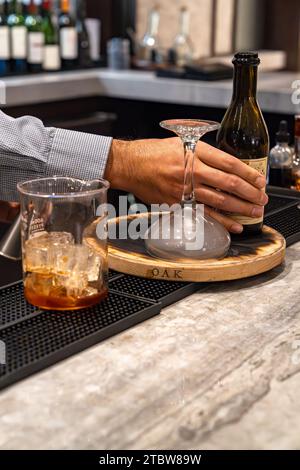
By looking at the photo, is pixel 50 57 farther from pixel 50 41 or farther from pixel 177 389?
pixel 177 389

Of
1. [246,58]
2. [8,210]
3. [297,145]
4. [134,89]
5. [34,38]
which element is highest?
[246,58]

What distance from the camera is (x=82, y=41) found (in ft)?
12.3

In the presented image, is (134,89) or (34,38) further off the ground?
(34,38)

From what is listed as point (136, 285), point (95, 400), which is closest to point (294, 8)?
point (136, 285)

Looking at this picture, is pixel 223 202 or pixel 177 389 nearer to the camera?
pixel 177 389

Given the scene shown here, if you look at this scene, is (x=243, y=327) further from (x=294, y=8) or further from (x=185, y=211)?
(x=294, y=8)

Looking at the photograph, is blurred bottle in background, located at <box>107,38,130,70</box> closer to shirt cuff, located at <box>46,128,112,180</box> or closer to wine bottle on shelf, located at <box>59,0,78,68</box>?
wine bottle on shelf, located at <box>59,0,78,68</box>

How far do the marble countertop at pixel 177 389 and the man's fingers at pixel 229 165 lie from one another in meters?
0.25

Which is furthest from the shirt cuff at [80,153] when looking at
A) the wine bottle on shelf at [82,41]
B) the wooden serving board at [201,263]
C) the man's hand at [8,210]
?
the wine bottle on shelf at [82,41]

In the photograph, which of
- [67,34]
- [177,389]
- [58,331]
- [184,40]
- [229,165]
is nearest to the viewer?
[177,389]

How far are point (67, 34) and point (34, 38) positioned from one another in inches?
7.7

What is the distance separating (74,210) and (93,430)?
1.11 feet

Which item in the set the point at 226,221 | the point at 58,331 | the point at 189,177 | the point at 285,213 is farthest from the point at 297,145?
the point at 58,331

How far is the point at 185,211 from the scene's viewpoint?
3.68ft
